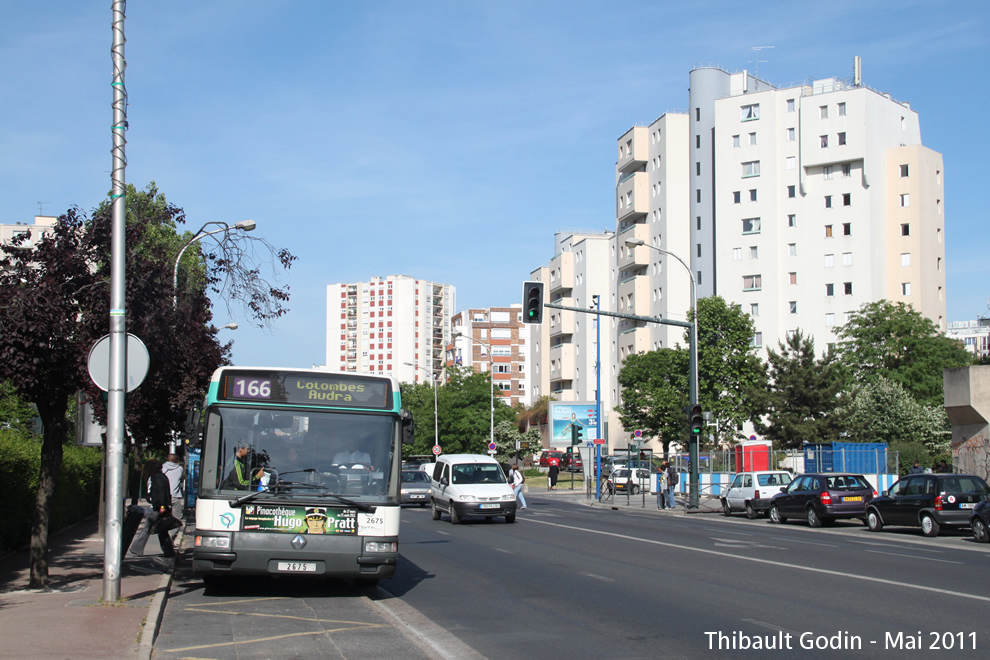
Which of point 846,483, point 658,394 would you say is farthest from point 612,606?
point 658,394

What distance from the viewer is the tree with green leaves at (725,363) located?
208ft

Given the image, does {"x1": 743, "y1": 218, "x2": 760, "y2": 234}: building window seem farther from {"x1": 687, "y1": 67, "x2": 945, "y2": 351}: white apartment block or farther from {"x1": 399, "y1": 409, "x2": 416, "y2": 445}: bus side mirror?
{"x1": 399, "y1": 409, "x2": 416, "y2": 445}: bus side mirror

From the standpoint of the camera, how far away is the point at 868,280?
74.4 metres

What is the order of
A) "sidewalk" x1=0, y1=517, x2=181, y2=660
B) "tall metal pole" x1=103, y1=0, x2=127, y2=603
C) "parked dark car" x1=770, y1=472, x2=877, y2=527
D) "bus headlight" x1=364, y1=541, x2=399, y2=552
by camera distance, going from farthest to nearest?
"parked dark car" x1=770, y1=472, x2=877, y2=527
"bus headlight" x1=364, y1=541, x2=399, y2=552
"tall metal pole" x1=103, y1=0, x2=127, y2=603
"sidewalk" x1=0, y1=517, x2=181, y2=660

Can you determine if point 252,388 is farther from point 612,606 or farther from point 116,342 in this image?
point 612,606

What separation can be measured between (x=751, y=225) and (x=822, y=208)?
5.36m

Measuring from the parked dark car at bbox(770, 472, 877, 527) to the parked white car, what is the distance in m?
3.33

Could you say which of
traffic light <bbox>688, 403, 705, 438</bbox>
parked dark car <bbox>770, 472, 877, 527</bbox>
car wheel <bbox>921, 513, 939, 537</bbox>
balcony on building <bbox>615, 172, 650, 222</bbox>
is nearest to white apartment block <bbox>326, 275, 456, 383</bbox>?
balcony on building <bbox>615, 172, 650, 222</bbox>

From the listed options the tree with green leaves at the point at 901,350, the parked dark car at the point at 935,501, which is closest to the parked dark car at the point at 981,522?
the parked dark car at the point at 935,501

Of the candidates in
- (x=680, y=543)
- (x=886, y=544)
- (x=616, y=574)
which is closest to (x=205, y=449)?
(x=616, y=574)

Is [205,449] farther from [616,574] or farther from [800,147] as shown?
[800,147]

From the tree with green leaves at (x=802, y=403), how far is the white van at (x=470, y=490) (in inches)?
1389

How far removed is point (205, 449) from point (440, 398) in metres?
73.3

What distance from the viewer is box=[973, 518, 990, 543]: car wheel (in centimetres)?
2130
